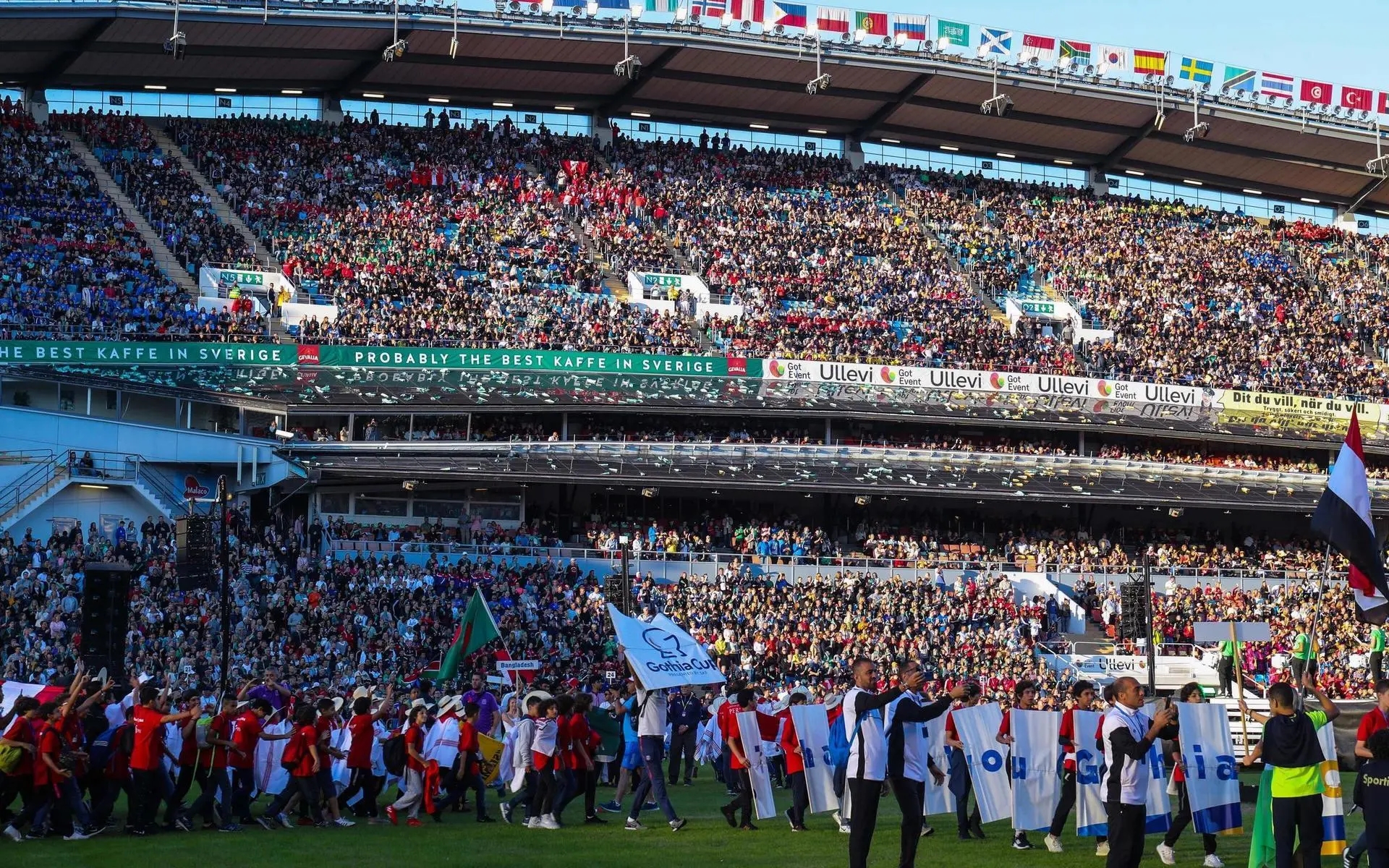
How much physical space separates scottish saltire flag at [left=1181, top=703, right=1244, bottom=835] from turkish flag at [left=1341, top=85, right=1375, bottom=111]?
65794mm

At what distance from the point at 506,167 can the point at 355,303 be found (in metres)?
13.5

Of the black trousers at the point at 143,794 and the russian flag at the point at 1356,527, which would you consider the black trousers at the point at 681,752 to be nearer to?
the black trousers at the point at 143,794

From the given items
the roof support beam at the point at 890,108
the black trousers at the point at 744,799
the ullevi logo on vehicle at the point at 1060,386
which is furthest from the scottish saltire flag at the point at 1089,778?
the roof support beam at the point at 890,108

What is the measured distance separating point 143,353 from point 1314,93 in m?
51.9

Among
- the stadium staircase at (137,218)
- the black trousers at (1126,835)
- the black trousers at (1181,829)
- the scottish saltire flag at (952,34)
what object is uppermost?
the scottish saltire flag at (952,34)

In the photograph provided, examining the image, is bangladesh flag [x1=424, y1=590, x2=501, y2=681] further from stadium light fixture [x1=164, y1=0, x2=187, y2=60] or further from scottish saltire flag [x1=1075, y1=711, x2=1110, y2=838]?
stadium light fixture [x1=164, y1=0, x2=187, y2=60]

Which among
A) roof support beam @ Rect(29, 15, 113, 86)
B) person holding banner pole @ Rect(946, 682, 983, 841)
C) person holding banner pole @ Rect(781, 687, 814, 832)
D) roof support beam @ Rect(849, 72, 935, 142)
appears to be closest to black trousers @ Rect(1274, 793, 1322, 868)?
person holding banner pole @ Rect(946, 682, 983, 841)

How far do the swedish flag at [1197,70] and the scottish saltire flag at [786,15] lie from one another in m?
17.5

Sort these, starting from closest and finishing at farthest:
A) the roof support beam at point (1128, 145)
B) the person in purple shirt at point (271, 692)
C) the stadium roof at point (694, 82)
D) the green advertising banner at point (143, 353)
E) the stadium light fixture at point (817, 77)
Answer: the person in purple shirt at point (271, 692), the green advertising banner at point (143, 353), the stadium roof at point (694, 82), the stadium light fixture at point (817, 77), the roof support beam at point (1128, 145)

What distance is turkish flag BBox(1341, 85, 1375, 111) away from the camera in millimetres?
74750

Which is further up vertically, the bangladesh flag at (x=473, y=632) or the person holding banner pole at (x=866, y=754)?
the person holding banner pole at (x=866, y=754)

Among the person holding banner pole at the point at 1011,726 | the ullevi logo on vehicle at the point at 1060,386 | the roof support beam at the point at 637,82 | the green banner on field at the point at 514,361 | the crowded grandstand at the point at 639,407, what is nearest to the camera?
the person holding banner pole at the point at 1011,726

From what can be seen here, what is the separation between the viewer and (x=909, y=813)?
14.2 metres

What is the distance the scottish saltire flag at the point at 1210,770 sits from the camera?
15664 millimetres
